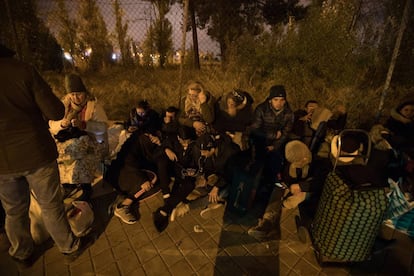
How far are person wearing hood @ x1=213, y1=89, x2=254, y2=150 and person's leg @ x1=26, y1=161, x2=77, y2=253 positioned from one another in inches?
97.0

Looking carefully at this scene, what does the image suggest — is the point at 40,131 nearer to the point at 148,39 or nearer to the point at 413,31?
the point at 413,31

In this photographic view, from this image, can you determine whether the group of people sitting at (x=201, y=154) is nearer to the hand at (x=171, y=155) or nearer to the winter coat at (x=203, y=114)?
the hand at (x=171, y=155)

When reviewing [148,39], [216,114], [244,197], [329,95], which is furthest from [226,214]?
[148,39]

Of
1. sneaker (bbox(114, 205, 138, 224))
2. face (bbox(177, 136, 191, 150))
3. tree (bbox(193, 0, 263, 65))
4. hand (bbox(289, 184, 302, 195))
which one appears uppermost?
tree (bbox(193, 0, 263, 65))

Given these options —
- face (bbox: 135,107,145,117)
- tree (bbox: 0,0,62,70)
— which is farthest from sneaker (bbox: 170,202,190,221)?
tree (bbox: 0,0,62,70)

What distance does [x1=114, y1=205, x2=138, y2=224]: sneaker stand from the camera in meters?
2.67

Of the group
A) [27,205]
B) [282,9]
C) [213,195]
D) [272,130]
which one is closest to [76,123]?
[27,205]

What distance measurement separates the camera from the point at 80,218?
2.38 meters

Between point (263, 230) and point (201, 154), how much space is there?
1.10 metres

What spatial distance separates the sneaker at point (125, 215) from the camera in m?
2.67

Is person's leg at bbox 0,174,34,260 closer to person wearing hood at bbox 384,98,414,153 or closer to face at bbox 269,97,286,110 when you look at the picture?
face at bbox 269,97,286,110

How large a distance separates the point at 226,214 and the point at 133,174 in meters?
1.20

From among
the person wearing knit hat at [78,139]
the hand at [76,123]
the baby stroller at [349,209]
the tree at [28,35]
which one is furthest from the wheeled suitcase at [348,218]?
the tree at [28,35]

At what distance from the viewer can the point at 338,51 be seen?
18.4 ft
